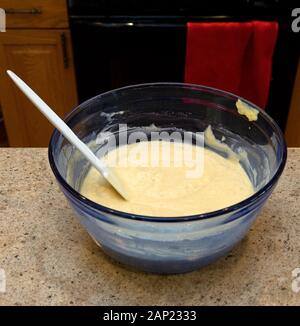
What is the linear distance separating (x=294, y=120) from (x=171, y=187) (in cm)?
117

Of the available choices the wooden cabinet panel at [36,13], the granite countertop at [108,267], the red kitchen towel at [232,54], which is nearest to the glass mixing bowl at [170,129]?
the granite countertop at [108,267]

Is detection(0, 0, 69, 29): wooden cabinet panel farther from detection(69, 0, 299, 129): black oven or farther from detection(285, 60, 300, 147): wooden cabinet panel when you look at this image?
detection(285, 60, 300, 147): wooden cabinet panel

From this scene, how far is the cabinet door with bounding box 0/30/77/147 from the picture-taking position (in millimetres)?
1567

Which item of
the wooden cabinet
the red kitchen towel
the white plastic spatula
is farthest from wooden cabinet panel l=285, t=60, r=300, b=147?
the white plastic spatula

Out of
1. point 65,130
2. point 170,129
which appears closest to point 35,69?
point 170,129

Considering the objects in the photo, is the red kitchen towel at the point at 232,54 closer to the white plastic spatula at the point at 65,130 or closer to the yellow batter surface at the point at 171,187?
the yellow batter surface at the point at 171,187

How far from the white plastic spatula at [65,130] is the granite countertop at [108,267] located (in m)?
0.10

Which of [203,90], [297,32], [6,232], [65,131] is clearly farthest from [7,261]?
[297,32]

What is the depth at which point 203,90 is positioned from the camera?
77 cm

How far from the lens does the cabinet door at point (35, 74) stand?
5.14 ft

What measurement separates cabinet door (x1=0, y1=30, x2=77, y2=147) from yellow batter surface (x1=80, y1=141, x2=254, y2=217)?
3.12 feet

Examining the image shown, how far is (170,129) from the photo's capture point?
850 mm
